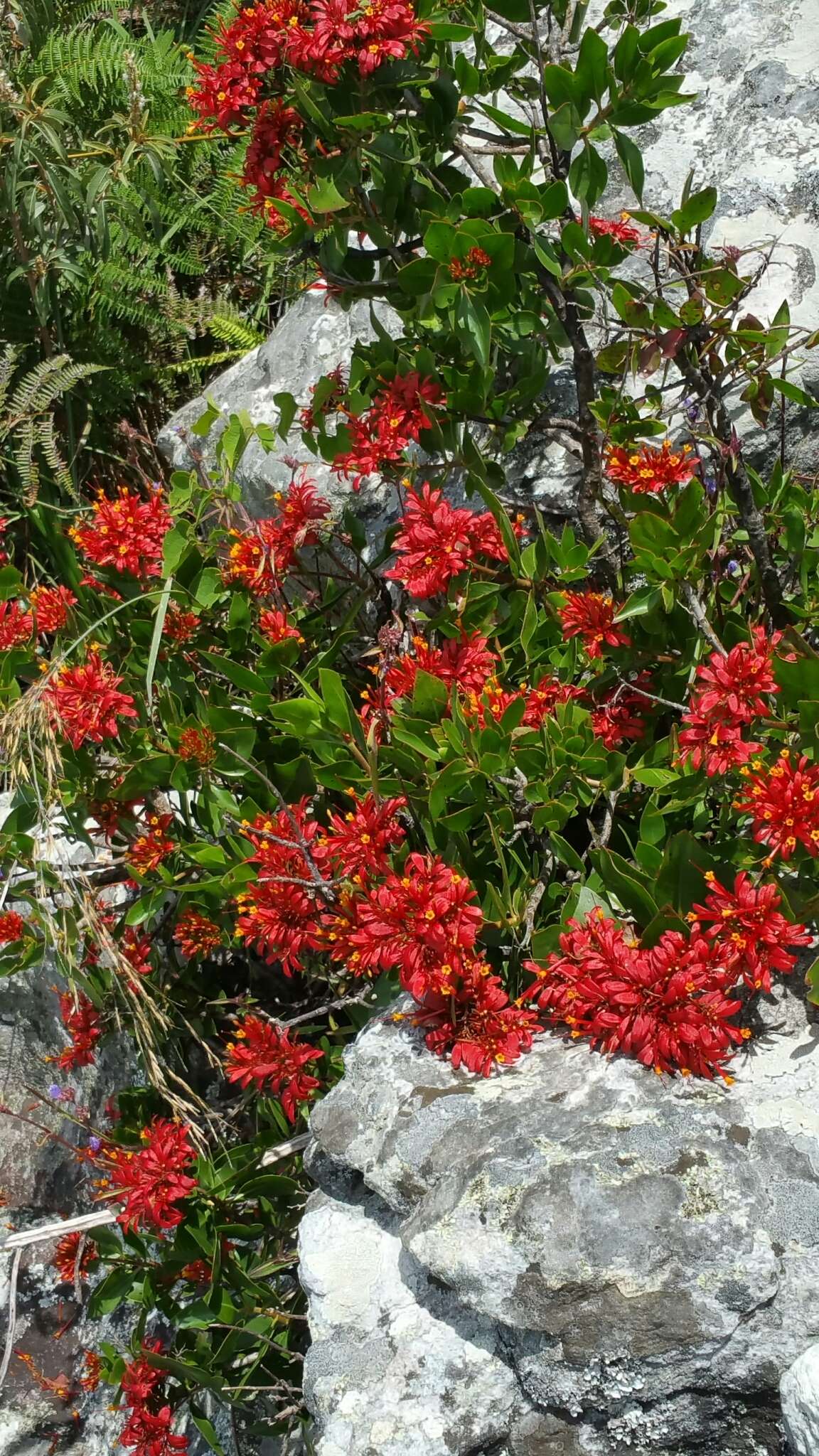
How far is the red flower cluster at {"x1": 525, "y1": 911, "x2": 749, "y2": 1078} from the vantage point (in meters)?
2.05

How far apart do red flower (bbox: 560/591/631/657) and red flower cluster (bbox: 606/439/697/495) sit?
0.81ft

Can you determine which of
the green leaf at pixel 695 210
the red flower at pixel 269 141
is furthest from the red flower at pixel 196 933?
the green leaf at pixel 695 210

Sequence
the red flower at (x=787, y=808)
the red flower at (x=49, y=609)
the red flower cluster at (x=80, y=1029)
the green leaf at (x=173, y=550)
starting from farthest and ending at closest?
the red flower cluster at (x=80, y=1029) < the red flower at (x=49, y=609) < the green leaf at (x=173, y=550) < the red flower at (x=787, y=808)

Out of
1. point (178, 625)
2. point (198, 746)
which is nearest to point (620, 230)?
point (178, 625)

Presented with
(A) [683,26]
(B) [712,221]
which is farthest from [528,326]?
(A) [683,26]

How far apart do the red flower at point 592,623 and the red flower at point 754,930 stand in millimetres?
665

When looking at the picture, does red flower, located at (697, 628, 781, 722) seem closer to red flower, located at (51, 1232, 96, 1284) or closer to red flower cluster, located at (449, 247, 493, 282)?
red flower cluster, located at (449, 247, 493, 282)

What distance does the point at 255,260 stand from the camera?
493 cm

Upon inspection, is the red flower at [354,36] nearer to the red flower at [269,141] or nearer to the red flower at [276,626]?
the red flower at [269,141]

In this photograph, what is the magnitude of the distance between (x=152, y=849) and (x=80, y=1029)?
623 millimetres

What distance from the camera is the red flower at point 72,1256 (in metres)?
2.84

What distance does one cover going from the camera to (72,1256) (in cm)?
293

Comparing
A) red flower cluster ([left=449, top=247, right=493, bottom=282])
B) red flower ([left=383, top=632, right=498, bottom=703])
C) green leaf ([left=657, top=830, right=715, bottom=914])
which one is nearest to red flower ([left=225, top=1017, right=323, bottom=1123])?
red flower ([left=383, top=632, right=498, bottom=703])

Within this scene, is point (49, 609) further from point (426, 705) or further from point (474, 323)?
point (474, 323)
